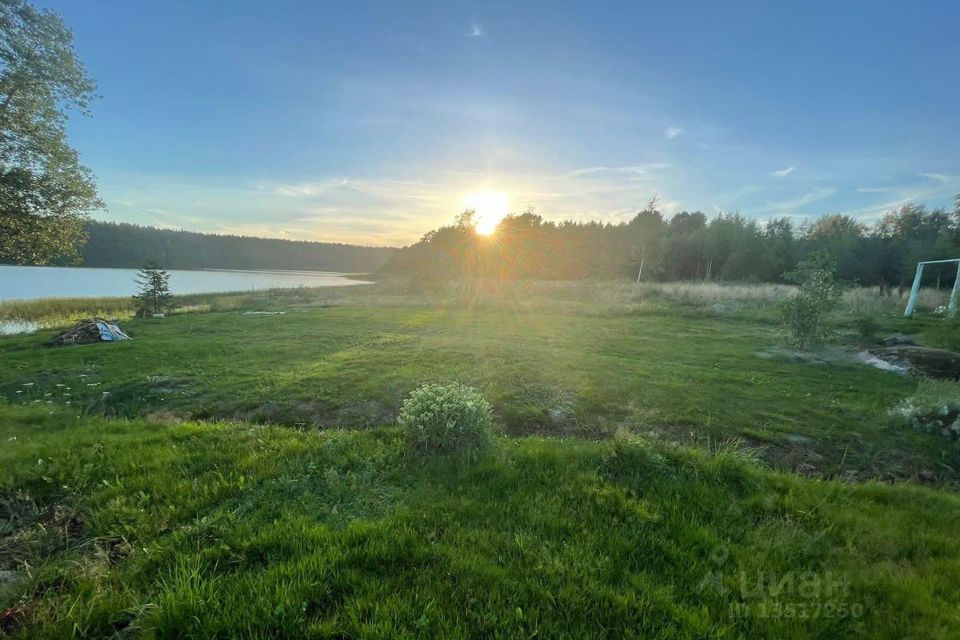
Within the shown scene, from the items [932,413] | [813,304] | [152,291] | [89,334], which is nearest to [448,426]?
[932,413]

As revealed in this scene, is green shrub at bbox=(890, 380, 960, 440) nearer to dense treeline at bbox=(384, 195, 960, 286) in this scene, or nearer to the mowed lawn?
the mowed lawn

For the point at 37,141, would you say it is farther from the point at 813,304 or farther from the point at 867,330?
the point at 867,330

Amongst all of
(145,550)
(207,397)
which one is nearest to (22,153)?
(207,397)

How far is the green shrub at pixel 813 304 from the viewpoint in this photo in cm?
1218

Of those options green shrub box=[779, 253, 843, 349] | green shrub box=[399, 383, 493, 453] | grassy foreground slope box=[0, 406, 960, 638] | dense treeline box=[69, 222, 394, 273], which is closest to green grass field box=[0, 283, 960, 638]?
grassy foreground slope box=[0, 406, 960, 638]

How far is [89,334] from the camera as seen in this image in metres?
14.4

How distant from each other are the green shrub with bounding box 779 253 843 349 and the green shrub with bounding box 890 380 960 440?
5467mm

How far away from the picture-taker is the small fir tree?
23.8 meters

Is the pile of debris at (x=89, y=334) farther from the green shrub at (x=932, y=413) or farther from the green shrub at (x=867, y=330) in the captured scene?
the green shrub at (x=867, y=330)

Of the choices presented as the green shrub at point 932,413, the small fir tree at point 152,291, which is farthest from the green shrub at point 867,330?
the small fir tree at point 152,291

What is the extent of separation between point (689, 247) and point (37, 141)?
57176mm

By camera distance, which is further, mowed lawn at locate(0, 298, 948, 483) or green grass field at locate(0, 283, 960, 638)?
mowed lawn at locate(0, 298, 948, 483)

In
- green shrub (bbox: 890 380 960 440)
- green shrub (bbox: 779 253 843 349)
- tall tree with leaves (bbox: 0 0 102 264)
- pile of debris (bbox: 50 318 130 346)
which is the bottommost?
pile of debris (bbox: 50 318 130 346)

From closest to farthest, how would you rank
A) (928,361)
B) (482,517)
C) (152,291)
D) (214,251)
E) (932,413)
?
(482,517) → (932,413) → (928,361) → (152,291) → (214,251)
